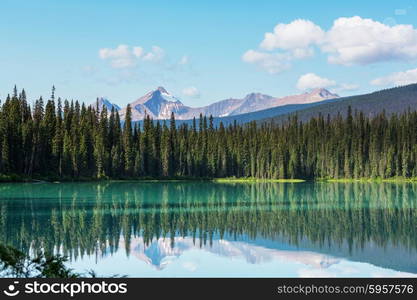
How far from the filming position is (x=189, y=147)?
133m

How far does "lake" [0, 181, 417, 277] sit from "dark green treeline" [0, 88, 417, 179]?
55.2 metres

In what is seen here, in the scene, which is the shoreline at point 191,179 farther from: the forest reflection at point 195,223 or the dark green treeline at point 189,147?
the forest reflection at point 195,223

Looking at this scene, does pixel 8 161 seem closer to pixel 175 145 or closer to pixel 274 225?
pixel 175 145

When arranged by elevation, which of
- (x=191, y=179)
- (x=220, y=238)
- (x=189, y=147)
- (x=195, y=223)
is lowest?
(x=220, y=238)

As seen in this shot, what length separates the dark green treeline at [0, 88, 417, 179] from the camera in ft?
332

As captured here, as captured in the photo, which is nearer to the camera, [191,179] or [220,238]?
[220,238]

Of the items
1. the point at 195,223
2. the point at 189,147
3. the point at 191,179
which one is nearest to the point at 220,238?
the point at 195,223

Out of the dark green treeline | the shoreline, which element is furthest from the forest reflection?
the dark green treeline

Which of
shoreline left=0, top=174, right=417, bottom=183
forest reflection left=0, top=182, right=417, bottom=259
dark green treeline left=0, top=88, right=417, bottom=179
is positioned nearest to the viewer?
forest reflection left=0, top=182, right=417, bottom=259

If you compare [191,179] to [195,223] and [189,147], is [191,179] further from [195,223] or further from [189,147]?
→ [195,223]

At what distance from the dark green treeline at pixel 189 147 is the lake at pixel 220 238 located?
2172 inches

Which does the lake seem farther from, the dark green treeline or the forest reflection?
the dark green treeline

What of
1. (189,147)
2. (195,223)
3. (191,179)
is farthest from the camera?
(189,147)

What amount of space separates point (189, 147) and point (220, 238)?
103 m
